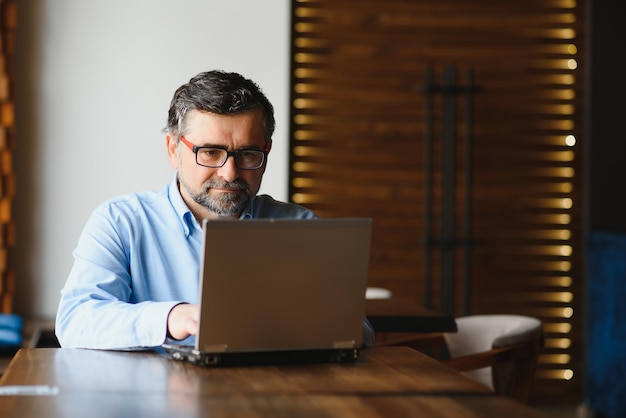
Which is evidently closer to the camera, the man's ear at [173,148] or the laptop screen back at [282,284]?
the laptop screen back at [282,284]

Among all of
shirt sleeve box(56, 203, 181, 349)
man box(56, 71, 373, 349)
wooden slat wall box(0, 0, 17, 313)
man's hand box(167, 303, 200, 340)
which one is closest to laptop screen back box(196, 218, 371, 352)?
man's hand box(167, 303, 200, 340)

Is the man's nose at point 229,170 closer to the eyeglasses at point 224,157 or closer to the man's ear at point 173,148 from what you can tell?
the eyeglasses at point 224,157

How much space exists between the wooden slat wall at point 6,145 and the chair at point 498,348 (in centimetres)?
223

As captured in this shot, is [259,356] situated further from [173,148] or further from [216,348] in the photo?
[173,148]

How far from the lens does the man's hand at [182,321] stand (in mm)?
1995

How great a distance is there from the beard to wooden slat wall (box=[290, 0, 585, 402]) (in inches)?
117

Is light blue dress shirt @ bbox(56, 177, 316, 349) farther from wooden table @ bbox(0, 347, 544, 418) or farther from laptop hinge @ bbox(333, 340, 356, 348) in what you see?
laptop hinge @ bbox(333, 340, 356, 348)

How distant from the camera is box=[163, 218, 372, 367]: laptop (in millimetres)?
1865

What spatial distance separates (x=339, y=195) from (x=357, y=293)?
3.43 metres

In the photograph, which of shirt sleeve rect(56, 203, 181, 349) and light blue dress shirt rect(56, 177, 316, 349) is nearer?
shirt sleeve rect(56, 203, 181, 349)

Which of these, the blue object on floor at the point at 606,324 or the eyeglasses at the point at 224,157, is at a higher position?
the eyeglasses at the point at 224,157

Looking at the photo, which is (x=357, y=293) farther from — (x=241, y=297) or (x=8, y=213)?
(x=8, y=213)

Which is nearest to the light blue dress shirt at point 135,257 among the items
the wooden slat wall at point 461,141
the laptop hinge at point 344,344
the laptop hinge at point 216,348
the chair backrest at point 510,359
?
the laptop hinge at point 216,348

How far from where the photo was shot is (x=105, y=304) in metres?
2.21
